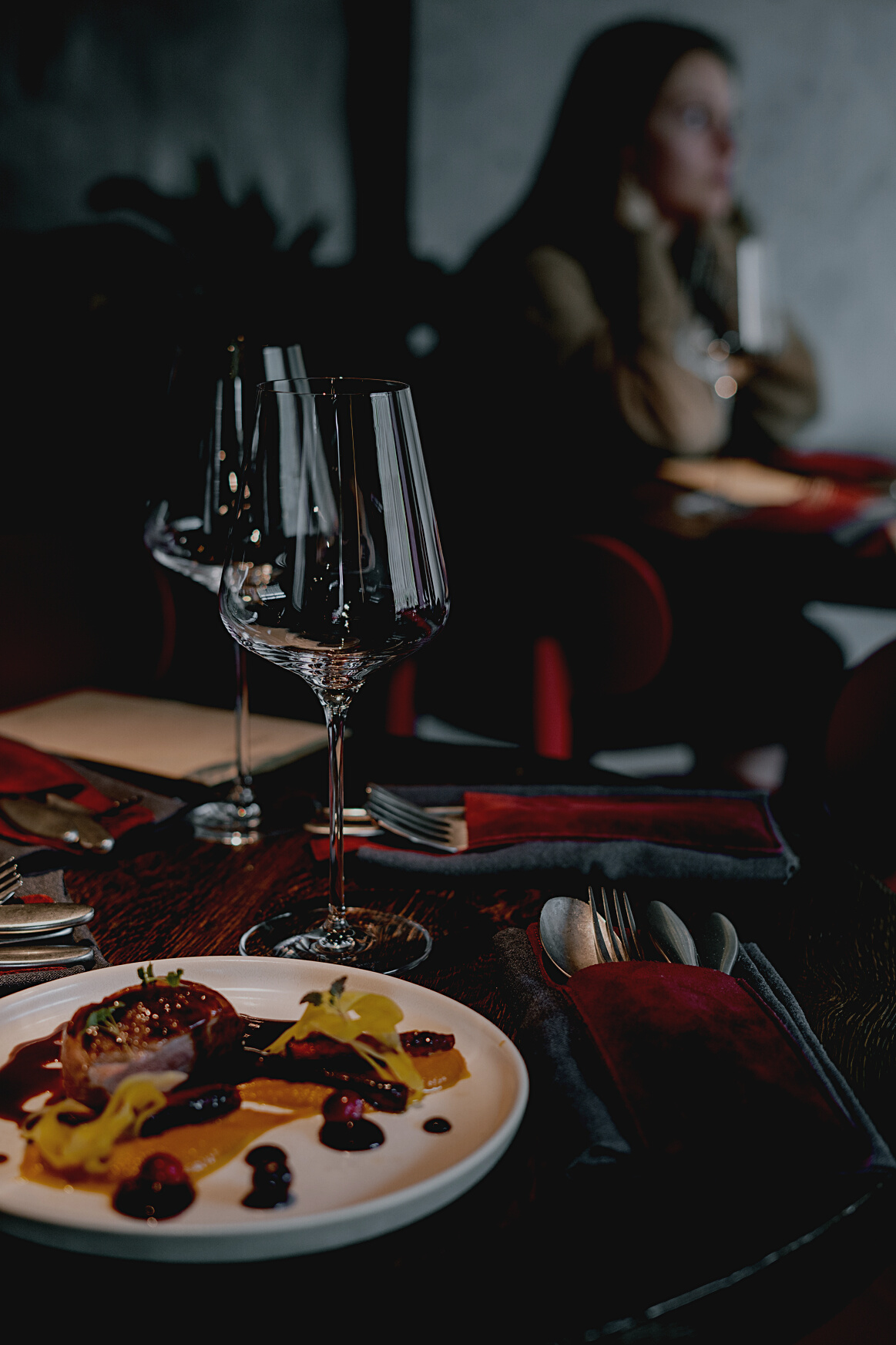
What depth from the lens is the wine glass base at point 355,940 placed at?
0.72 meters

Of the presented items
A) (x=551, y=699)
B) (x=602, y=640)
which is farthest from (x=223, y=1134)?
(x=602, y=640)

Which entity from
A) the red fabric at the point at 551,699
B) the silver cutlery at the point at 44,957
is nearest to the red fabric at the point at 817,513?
the red fabric at the point at 551,699

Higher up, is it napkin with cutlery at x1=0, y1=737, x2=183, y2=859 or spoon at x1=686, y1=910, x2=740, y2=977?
spoon at x1=686, y1=910, x2=740, y2=977

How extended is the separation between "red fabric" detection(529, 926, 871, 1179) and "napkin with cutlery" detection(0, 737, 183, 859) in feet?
1.49

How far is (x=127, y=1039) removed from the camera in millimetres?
512

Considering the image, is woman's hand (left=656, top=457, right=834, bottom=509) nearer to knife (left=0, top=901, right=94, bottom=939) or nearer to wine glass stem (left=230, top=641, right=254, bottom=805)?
wine glass stem (left=230, top=641, right=254, bottom=805)

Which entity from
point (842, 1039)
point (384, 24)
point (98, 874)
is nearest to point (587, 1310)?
point (842, 1039)

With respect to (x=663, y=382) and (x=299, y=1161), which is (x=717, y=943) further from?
(x=663, y=382)

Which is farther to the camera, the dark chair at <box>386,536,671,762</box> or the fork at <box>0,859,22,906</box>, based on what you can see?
the dark chair at <box>386,536,671,762</box>

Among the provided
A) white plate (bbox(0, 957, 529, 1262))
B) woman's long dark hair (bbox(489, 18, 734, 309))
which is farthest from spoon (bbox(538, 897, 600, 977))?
woman's long dark hair (bbox(489, 18, 734, 309))

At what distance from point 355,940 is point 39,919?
206 mm

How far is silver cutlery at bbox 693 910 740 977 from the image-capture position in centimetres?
68

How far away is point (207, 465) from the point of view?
0.96m

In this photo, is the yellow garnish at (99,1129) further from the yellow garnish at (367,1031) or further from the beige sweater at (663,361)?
the beige sweater at (663,361)
